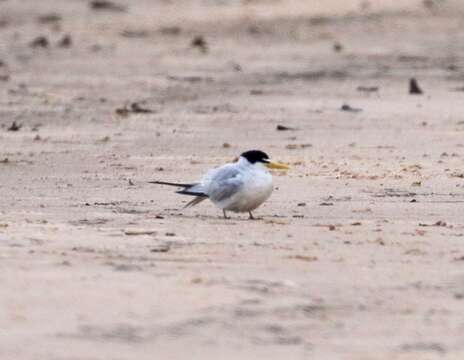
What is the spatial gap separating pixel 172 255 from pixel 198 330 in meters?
1.55

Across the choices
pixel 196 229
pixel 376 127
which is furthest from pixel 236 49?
pixel 196 229

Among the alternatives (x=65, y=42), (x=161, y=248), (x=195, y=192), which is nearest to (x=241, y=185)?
(x=195, y=192)

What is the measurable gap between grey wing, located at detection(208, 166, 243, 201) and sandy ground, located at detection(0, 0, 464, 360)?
0.15 m

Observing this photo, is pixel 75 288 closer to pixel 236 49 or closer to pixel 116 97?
pixel 116 97

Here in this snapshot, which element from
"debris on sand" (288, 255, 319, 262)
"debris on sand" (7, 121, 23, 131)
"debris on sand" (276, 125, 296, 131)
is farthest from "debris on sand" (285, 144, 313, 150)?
"debris on sand" (288, 255, 319, 262)

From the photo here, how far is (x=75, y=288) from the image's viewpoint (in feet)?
24.9

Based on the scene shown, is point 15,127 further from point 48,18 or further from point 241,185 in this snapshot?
point 48,18

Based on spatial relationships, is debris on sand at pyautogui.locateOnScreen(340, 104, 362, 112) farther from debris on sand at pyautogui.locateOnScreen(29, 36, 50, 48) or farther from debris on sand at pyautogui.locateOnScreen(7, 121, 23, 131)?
debris on sand at pyautogui.locateOnScreen(29, 36, 50, 48)

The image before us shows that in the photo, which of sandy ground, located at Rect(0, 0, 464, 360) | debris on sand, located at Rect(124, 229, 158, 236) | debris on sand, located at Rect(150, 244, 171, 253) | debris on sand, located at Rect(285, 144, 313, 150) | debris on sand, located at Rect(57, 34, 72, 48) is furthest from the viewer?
debris on sand, located at Rect(57, 34, 72, 48)

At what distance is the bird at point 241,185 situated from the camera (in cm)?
1009

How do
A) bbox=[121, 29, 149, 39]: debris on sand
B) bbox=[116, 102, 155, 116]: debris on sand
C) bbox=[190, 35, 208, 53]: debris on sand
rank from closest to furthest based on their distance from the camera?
bbox=[116, 102, 155, 116]: debris on sand, bbox=[190, 35, 208, 53]: debris on sand, bbox=[121, 29, 149, 39]: debris on sand

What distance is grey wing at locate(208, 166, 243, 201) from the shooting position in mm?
10172

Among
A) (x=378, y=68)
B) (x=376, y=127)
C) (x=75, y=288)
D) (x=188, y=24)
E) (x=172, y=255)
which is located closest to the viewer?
(x=75, y=288)

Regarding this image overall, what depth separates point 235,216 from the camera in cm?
1054
